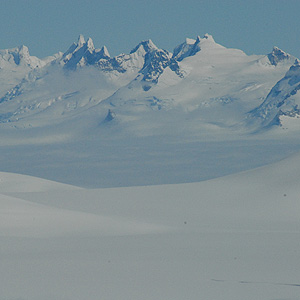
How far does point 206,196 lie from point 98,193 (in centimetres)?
692

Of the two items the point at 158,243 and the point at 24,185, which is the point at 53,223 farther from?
the point at 24,185

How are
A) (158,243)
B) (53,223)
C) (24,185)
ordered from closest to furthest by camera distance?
(158,243), (53,223), (24,185)

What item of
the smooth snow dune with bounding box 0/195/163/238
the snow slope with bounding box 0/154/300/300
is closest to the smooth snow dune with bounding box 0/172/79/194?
the snow slope with bounding box 0/154/300/300

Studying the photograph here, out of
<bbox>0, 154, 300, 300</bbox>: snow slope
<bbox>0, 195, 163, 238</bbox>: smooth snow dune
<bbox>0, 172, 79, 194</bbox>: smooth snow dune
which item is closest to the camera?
<bbox>0, 154, 300, 300</bbox>: snow slope

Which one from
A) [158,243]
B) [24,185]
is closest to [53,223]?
[158,243]

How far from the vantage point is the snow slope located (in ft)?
56.9

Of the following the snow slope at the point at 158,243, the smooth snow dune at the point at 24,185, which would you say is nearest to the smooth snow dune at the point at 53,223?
the snow slope at the point at 158,243

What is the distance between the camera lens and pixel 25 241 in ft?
83.6

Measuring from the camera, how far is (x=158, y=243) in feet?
82.2

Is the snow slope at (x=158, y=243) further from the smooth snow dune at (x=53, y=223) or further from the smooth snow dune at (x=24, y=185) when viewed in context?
the smooth snow dune at (x=24, y=185)

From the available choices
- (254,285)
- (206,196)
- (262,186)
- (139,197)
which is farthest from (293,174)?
(254,285)

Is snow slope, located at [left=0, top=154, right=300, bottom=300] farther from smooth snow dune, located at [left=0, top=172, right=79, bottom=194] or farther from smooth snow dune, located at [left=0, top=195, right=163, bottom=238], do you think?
smooth snow dune, located at [left=0, top=172, right=79, bottom=194]

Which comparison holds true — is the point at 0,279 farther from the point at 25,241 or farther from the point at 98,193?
the point at 98,193

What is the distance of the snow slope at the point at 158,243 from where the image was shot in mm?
17344
